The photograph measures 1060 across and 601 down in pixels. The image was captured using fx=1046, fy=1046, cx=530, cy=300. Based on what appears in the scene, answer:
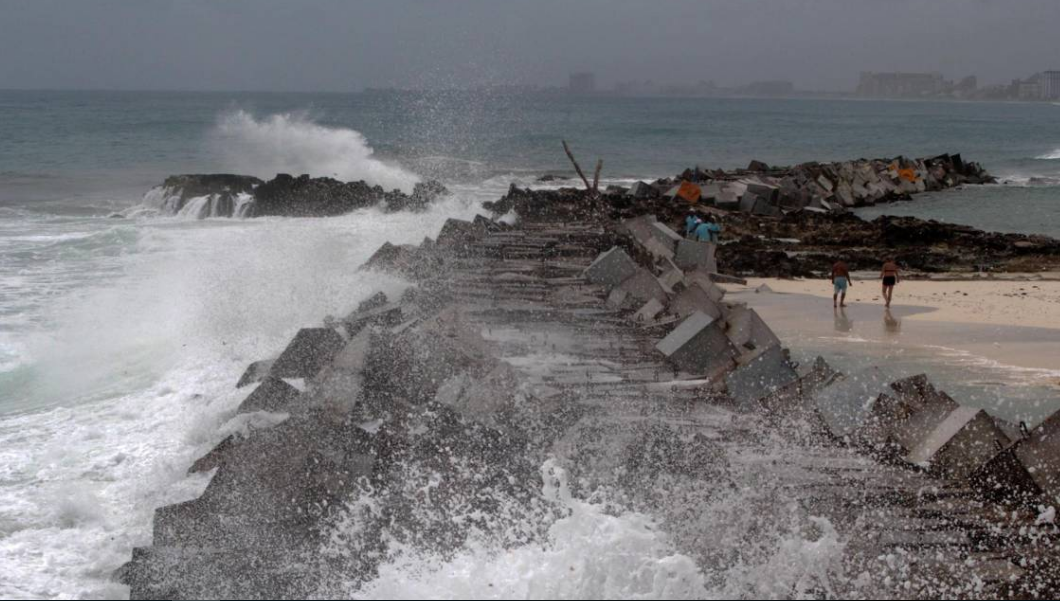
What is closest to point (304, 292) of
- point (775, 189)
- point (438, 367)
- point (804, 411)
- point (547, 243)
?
point (547, 243)

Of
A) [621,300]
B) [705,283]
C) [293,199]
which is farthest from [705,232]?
[293,199]

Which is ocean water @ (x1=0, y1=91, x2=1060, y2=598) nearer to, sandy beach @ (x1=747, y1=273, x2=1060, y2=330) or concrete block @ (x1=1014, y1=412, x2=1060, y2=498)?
concrete block @ (x1=1014, y1=412, x2=1060, y2=498)

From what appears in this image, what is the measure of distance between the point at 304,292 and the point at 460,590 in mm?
8409

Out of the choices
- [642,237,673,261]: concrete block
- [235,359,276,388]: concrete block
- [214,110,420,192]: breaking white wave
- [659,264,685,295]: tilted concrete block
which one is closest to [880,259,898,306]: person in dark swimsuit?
[642,237,673,261]: concrete block

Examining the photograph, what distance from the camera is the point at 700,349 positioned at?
921 cm

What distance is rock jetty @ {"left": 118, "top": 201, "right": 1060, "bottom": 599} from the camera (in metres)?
5.63

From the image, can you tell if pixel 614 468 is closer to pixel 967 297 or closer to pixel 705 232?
pixel 967 297

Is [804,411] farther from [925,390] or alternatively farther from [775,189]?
[775,189]

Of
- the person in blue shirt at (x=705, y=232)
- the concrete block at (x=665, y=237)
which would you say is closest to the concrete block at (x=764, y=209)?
the person in blue shirt at (x=705, y=232)

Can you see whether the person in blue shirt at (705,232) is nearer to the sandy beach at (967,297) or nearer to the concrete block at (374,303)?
the sandy beach at (967,297)

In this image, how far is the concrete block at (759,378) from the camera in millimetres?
8250

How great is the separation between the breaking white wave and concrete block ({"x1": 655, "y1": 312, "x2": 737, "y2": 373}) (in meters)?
24.6

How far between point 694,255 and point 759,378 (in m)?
7.16

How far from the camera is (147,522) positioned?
656 cm
